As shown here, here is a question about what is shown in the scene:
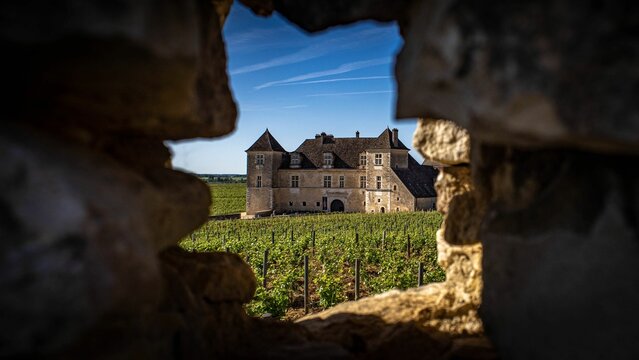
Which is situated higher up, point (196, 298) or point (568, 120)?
point (568, 120)

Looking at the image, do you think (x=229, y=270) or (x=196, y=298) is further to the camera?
(x=229, y=270)

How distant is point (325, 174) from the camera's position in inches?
1773

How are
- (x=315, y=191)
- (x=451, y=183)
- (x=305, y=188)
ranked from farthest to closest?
(x=305, y=188) → (x=315, y=191) → (x=451, y=183)

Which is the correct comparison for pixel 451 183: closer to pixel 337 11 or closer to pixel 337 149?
pixel 337 11

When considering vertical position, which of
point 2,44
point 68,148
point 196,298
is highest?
point 2,44

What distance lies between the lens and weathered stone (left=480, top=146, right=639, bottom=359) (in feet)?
7.30

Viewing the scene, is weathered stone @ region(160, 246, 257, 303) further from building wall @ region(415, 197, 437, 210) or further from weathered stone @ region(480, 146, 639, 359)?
building wall @ region(415, 197, 437, 210)

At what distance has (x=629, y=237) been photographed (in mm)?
2207

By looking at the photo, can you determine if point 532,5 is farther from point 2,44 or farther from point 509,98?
point 2,44

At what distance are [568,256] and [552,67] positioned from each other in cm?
109

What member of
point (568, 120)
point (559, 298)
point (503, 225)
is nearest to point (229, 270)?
point (503, 225)

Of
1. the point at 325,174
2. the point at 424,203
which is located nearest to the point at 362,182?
the point at 325,174

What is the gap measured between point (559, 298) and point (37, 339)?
2465mm

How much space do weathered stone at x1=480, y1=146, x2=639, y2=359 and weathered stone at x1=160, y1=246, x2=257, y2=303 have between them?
2.05m
